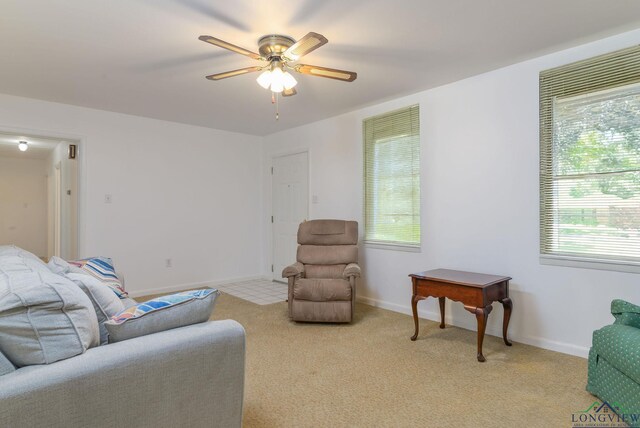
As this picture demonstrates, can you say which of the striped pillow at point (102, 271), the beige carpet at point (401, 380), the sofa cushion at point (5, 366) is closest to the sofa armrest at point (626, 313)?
the beige carpet at point (401, 380)

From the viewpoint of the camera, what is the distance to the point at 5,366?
3.41ft

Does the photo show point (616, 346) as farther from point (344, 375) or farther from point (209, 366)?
point (209, 366)

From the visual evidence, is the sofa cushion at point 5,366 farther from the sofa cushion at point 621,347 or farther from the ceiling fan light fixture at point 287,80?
the sofa cushion at point 621,347

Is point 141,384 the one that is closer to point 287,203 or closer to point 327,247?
point 327,247

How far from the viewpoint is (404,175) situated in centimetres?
377

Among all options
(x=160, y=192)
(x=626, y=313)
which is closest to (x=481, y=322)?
(x=626, y=313)

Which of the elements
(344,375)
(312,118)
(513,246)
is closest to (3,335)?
(344,375)

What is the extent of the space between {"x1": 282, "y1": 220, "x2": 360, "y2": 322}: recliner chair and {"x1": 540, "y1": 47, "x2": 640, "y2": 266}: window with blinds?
67.1 inches

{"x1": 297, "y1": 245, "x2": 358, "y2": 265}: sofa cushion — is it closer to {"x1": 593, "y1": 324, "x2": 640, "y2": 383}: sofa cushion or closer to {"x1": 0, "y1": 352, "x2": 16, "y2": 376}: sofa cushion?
{"x1": 593, "y1": 324, "x2": 640, "y2": 383}: sofa cushion

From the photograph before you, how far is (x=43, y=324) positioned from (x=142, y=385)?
1.21 feet

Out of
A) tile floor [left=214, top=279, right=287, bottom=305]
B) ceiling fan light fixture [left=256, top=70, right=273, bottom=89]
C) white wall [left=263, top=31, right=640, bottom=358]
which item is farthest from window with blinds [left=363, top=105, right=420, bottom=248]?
ceiling fan light fixture [left=256, top=70, right=273, bottom=89]

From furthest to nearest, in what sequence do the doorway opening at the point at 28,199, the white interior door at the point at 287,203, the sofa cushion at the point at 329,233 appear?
the doorway opening at the point at 28,199
the white interior door at the point at 287,203
the sofa cushion at the point at 329,233

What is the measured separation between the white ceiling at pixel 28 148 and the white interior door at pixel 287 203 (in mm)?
3408

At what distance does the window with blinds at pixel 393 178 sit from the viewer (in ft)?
12.1
